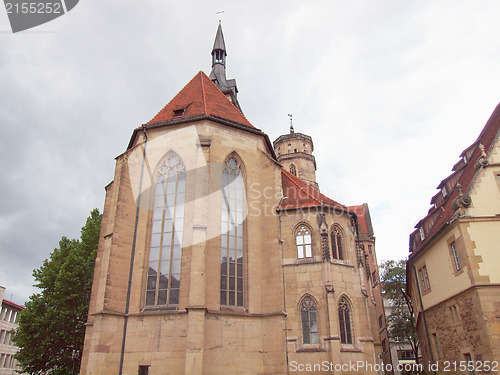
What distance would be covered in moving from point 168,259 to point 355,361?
8.65 meters

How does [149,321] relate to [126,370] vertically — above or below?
above

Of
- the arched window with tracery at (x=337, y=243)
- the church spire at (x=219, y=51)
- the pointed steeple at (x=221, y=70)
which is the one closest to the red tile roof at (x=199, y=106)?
the arched window with tracery at (x=337, y=243)

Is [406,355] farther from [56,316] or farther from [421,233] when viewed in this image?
[56,316]

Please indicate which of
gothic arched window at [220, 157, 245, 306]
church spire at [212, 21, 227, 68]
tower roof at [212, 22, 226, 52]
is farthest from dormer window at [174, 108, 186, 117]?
tower roof at [212, 22, 226, 52]

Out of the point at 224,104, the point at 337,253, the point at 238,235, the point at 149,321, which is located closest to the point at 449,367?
the point at 337,253

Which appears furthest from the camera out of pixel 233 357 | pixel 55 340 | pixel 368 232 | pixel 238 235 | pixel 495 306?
pixel 368 232

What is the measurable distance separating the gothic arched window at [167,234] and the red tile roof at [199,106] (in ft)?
8.40

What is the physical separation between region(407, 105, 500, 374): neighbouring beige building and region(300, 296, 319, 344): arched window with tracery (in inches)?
224

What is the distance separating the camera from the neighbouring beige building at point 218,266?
48.7 feet

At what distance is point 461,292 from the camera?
15.3 meters

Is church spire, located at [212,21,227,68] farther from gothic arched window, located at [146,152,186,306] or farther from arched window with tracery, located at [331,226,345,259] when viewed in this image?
arched window with tracery, located at [331,226,345,259]

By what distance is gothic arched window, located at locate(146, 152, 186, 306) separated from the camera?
15.9 metres

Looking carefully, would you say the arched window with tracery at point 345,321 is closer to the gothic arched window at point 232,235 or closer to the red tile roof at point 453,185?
the gothic arched window at point 232,235

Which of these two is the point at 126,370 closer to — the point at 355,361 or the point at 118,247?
the point at 118,247
